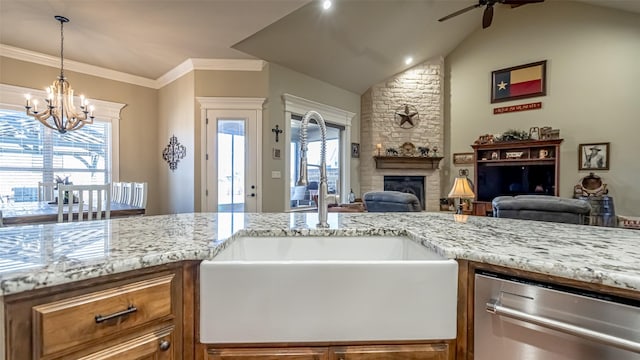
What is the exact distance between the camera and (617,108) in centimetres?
511

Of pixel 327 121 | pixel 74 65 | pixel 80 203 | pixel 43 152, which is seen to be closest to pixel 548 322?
pixel 80 203

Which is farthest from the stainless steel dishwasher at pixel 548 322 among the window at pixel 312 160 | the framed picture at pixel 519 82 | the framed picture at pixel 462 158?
the framed picture at pixel 519 82

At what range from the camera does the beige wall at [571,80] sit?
5027 mm

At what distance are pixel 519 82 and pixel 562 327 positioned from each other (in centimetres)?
654

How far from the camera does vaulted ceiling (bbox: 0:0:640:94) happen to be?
3148 millimetres

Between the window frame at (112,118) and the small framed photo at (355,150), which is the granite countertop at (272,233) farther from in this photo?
the small framed photo at (355,150)

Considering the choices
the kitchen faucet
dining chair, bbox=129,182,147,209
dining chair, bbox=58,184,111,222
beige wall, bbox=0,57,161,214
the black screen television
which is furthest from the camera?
the black screen television


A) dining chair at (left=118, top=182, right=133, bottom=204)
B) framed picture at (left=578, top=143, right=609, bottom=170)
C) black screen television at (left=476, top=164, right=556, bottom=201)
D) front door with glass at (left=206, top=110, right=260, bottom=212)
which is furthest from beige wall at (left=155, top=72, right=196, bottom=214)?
framed picture at (left=578, top=143, right=609, bottom=170)

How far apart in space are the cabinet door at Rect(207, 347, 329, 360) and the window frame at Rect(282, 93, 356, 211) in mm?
3800

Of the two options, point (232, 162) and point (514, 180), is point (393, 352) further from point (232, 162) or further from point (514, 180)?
point (514, 180)

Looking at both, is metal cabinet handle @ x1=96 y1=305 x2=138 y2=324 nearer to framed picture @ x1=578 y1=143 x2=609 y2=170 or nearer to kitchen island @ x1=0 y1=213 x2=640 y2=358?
kitchen island @ x1=0 y1=213 x2=640 y2=358

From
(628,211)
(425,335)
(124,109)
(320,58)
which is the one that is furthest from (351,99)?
(425,335)

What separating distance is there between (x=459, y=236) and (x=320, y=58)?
13.6 feet

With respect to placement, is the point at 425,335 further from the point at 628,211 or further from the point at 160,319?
the point at 628,211
